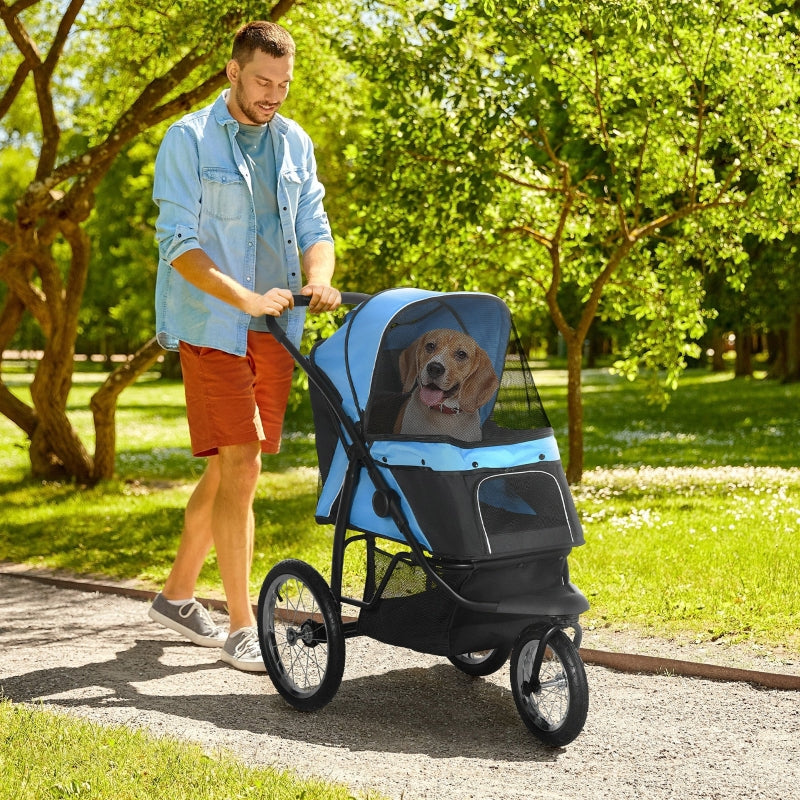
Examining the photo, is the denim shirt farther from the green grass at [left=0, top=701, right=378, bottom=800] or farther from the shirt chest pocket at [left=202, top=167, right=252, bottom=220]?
the green grass at [left=0, top=701, right=378, bottom=800]

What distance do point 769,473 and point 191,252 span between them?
30.3 feet

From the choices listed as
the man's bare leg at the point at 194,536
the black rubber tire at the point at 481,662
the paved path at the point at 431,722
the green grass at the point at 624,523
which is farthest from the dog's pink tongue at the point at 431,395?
the green grass at the point at 624,523

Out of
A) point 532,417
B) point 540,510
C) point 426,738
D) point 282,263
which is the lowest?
point 426,738

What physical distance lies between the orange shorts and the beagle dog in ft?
2.84

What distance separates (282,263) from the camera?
520cm

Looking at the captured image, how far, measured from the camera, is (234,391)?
16.3 ft

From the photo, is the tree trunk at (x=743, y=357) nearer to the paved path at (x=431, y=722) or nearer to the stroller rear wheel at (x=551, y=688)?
the paved path at (x=431, y=722)

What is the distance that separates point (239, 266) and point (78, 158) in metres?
5.08

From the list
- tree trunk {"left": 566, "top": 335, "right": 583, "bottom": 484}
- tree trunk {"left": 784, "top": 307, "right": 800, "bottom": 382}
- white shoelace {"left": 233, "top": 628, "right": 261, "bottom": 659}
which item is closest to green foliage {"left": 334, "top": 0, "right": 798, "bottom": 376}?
tree trunk {"left": 566, "top": 335, "right": 583, "bottom": 484}

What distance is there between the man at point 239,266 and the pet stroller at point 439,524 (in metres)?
0.35

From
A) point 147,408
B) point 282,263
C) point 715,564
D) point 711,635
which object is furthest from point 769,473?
point 147,408

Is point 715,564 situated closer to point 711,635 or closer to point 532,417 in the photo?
point 711,635

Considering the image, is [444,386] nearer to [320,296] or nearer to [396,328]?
[396,328]

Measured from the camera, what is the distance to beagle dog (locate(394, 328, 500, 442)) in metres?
4.40
